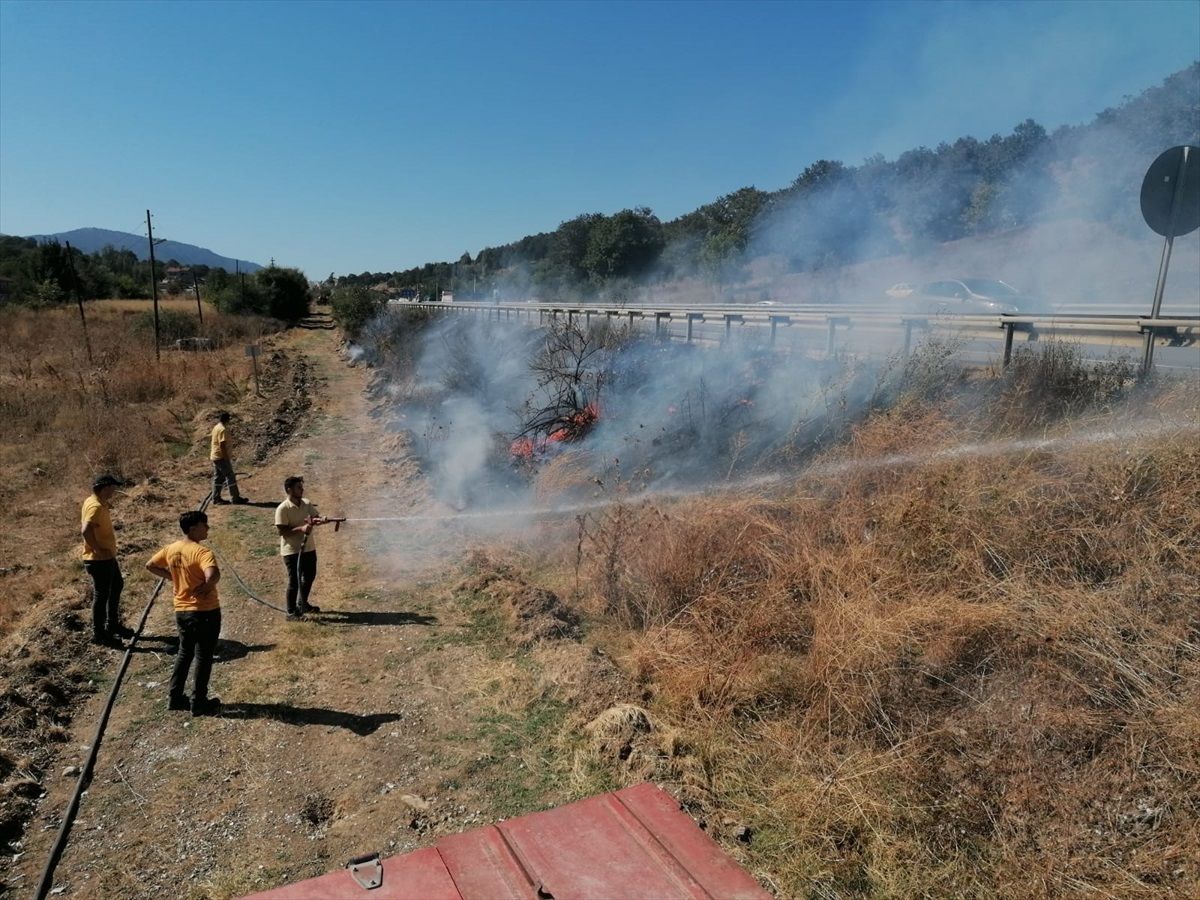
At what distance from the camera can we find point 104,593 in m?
5.96

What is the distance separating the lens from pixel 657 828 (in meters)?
2.09

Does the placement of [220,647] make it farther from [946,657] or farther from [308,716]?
[946,657]

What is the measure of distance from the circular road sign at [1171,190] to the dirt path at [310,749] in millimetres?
7056

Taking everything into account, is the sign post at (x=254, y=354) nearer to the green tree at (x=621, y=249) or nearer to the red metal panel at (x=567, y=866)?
the red metal panel at (x=567, y=866)

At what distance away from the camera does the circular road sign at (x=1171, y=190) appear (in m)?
6.38

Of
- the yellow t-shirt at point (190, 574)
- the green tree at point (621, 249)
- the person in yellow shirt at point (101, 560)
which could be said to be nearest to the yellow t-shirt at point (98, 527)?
the person in yellow shirt at point (101, 560)

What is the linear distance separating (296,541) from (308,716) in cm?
199

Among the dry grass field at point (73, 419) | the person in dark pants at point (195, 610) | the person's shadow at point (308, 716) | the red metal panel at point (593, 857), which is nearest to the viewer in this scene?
the red metal panel at point (593, 857)

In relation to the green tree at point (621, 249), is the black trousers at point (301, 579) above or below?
below

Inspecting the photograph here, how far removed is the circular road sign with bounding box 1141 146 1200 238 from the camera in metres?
6.38

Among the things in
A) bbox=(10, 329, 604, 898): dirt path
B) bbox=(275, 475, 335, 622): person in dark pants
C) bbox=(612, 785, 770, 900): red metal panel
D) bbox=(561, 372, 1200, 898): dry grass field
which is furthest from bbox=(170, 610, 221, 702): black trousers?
bbox=(612, 785, 770, 900): red metal panel

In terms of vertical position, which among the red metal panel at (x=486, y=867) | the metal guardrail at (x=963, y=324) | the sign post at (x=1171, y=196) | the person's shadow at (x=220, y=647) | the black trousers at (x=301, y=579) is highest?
the sign post at (x=1171, y=196)

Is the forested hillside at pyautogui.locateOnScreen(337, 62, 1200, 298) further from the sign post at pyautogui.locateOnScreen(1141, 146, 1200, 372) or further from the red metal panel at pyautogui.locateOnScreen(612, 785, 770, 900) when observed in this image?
the red metal panel at pyautogui.locateOnScreen(612, 785, 770, 900)

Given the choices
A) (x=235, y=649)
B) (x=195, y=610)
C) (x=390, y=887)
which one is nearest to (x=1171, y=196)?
(x=390, y=887)
